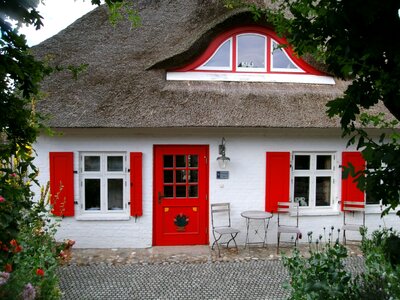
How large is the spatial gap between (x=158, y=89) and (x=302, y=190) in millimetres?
3836

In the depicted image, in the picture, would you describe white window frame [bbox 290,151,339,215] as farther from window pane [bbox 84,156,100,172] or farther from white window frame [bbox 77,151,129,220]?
window pane [bbox 84,156,100,172]

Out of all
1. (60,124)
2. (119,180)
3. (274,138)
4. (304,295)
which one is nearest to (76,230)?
(119,180)

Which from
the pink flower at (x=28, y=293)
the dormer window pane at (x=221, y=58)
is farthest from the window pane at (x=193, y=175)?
the pink flower at (x=28, y=293)

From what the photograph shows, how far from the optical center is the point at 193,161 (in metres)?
7.46

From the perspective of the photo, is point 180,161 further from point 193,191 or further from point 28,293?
point 28,293

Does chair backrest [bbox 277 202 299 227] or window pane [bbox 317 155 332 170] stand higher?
window pane [bbox 317 155 332 170]

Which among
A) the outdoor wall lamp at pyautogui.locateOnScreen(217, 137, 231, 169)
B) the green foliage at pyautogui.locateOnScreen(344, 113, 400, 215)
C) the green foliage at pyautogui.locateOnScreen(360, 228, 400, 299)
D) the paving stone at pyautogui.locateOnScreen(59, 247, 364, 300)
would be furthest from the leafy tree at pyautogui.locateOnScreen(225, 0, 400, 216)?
the outdoor wall lamp at pyautogui.locateOnScreen(217, 137, 231, 169)

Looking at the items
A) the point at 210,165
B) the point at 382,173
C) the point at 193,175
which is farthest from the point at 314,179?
the point at 382,173

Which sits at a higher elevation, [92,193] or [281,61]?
[281,61]

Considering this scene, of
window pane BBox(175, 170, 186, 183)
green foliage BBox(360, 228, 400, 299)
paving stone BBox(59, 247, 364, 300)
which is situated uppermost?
window pane BBox(175, 170, 186, 183)

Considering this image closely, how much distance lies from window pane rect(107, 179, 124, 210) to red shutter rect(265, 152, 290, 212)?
3.10 m

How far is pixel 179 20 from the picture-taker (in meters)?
9.05

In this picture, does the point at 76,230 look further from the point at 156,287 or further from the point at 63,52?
the point at 63,52

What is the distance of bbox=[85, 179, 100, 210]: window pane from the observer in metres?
7.32
